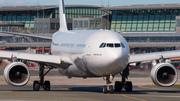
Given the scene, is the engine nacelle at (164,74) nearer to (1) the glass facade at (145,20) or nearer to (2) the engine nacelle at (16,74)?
(2) the engine nacelle at (16,74)

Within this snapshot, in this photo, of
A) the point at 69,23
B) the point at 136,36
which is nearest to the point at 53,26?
the point at 69,23

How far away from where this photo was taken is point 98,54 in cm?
2441

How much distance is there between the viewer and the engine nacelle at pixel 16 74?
25906mm

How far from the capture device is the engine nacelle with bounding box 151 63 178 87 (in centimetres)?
2600

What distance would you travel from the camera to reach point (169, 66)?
86.0ft

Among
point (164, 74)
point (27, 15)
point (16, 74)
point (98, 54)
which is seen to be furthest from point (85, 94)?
point (27, 15)

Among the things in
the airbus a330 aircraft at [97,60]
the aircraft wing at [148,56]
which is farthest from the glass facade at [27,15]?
the aircraft wing at [148,56]

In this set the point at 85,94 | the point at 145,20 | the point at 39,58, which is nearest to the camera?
the point at 85,94

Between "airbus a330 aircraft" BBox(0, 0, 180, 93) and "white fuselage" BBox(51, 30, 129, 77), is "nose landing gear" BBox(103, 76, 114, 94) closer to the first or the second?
"airbus a330 aircraft" BBox(0, 0, 180, 93)

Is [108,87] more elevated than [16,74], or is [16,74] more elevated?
[16,74]

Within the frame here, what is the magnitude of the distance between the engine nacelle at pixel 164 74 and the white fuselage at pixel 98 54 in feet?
8.74

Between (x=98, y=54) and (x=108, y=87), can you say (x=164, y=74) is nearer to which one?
(x=108, y=87)

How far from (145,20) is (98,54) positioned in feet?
387

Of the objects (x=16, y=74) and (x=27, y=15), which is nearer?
(x=16, y=74)
